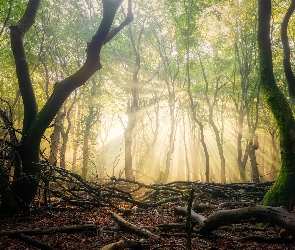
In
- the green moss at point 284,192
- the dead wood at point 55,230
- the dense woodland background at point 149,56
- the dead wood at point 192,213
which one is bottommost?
the dead wood at point 55,230

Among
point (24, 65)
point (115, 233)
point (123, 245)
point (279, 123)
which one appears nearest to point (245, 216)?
point (123, 245)

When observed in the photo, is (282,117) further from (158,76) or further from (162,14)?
(158,76)

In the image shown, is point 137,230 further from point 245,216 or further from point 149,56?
point 149,56

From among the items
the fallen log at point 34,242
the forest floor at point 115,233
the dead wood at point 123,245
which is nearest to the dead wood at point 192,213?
the forest floor at point 115,233

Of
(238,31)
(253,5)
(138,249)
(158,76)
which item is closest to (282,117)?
(138,249)

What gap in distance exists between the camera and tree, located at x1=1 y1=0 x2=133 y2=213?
6754 millimetres

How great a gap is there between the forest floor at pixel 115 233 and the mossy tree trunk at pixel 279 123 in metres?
0.87

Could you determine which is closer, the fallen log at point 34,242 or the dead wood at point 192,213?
the fallen log at point 34,242

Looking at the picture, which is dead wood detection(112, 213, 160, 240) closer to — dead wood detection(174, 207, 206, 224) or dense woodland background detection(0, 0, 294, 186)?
dead wood detection(174, 207, 206, 224)

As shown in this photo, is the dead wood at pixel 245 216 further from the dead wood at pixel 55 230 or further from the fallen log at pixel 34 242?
the fallen log at pixel 34 242

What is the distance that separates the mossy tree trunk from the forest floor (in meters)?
0.87

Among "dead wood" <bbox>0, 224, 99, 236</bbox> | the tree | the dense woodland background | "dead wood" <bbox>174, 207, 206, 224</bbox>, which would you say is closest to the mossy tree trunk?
"dead wood" <bbox>174, 207, 206, 224</bbox>

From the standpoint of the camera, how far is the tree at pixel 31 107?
675cm

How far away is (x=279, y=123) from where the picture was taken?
675 centimetres
